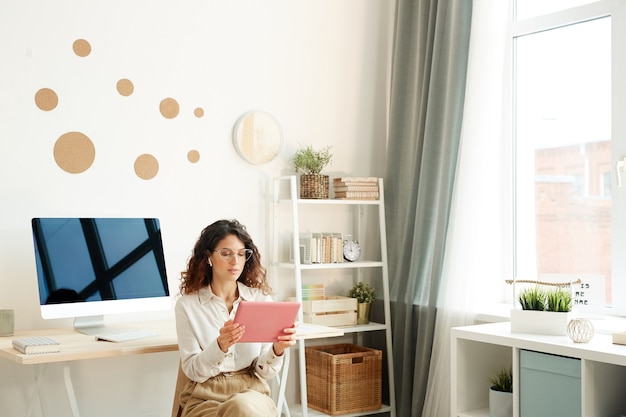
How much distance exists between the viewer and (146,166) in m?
3.34

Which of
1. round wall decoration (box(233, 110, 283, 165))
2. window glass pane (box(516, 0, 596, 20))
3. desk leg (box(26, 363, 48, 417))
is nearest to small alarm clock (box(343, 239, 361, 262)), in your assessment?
round wall decoration (box(233, 110, 283, 165))

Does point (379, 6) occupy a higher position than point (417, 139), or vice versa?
point (379, 6)

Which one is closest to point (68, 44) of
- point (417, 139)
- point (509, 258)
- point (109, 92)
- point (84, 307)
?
point (109, 92)

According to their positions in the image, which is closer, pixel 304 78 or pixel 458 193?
pixel 458 193

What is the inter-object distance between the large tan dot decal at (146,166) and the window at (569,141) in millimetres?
1689

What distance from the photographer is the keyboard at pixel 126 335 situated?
2.73 metres

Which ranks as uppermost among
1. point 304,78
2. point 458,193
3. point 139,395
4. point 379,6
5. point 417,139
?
point 379,6

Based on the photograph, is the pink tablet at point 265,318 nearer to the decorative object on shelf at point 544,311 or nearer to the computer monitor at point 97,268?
the computer monitor at point 97,268

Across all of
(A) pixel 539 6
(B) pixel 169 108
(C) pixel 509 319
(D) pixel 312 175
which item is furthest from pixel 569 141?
(B) pixel 169 108

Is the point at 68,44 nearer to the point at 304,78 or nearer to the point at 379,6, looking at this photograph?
the point at 304,78

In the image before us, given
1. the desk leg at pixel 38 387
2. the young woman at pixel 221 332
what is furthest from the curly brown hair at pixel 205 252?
the desk leg at pixel 38 387

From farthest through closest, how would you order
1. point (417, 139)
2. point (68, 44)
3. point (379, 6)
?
point (379, 6), point (417, 139), point (68, 44)

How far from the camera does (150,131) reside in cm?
336

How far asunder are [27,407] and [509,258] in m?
2.23
